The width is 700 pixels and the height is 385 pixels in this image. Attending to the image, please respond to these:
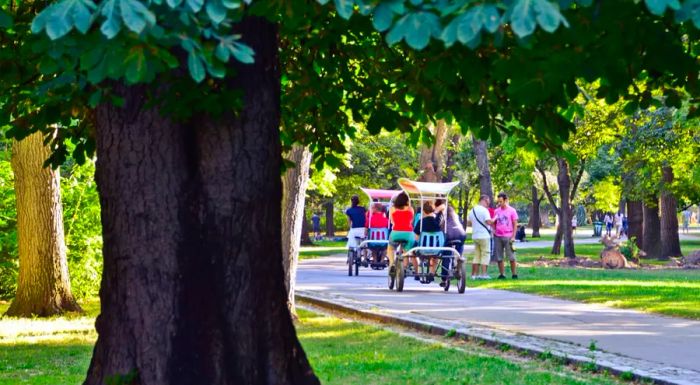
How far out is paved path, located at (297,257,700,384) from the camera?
1191 centimetres

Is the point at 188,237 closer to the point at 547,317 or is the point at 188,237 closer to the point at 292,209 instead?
the point at 292,209

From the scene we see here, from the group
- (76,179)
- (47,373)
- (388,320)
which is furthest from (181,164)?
(76,179)

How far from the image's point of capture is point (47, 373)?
11.6 metres

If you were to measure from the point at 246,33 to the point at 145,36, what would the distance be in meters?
2.49

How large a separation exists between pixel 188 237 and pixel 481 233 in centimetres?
1746

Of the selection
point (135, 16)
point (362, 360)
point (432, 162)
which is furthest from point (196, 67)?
point (432, 162)

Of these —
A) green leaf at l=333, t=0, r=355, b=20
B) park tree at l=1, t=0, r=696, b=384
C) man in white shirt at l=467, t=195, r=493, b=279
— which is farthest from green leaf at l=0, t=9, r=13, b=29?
man in white shirt at l=467, t=195, r=493, b=279

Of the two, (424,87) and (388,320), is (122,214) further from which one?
(388,320)

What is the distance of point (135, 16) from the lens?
172 inches

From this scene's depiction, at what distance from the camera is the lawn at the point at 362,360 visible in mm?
10279

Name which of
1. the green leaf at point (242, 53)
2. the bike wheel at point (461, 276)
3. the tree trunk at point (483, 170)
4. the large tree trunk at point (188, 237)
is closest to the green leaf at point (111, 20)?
the green leaf at point (242, 53)

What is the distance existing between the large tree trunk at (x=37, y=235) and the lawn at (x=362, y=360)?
2628 mm

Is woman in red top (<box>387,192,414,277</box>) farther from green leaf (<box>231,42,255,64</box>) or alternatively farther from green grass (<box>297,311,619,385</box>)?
green leaf (<box>231,42,255,64</box>)

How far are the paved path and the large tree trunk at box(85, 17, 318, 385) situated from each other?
4211 mm
